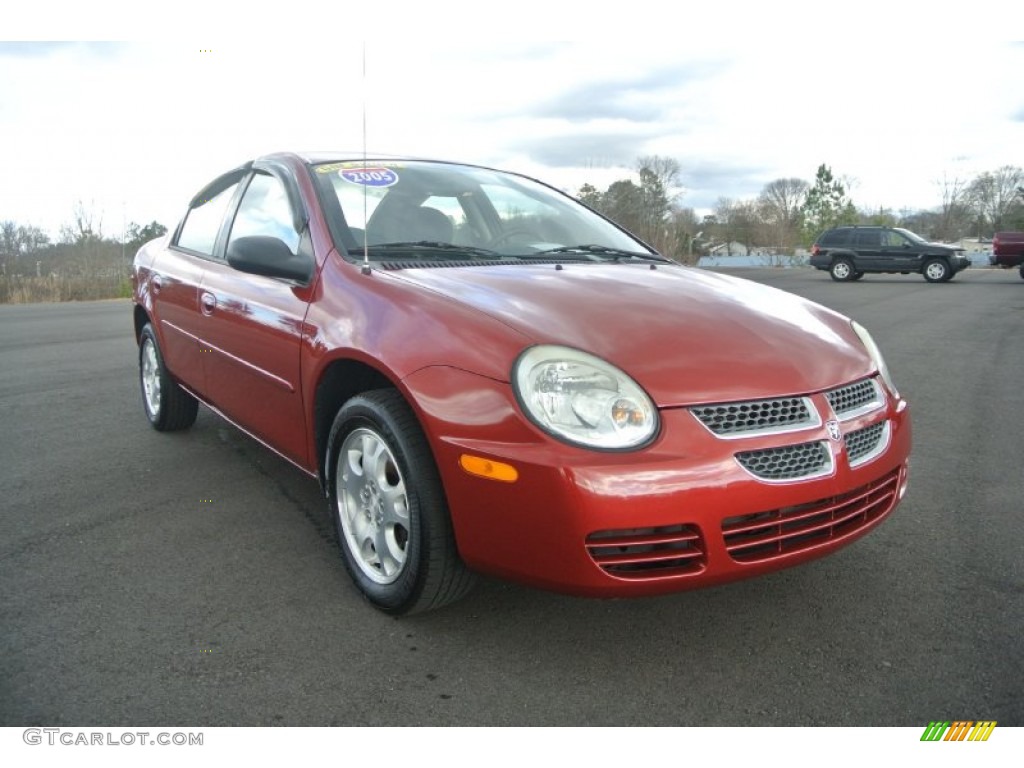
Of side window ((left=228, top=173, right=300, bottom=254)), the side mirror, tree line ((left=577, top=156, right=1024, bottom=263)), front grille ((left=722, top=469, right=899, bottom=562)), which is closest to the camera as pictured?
front grille ((left=722, top=469, right=899, bottom=562))

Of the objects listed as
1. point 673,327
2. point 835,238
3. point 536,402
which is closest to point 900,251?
point 835,238

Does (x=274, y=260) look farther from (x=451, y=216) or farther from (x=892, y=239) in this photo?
(x=892, y=239)

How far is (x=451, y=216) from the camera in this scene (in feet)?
11.0

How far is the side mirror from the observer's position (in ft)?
9.42

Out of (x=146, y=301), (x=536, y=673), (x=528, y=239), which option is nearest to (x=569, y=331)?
(x=536, y=673)

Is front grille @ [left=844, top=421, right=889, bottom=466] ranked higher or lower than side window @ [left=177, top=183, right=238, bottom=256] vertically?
lower

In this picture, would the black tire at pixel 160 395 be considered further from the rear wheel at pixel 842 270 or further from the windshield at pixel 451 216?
the rear wheel at pixel 842 270

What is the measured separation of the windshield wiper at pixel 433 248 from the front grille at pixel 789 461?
137 cm

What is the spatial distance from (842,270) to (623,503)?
24769 millimetres

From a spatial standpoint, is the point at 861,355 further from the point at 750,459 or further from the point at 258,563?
the point at 258,563

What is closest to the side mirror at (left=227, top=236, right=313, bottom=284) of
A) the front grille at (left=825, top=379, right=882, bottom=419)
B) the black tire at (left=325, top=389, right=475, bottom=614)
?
the black tire at (left=325, top=389, right=475, bottom=614)

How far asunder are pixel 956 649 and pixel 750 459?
889 millimetres

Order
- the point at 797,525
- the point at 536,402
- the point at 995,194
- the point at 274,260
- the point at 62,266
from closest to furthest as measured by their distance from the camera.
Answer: the point at 536,402, the point at 797,525, the point at 274,260, the point at 62,266, the point at 995,194

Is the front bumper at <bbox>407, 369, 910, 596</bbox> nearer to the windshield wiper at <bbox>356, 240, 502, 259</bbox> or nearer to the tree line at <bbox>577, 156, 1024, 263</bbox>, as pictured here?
the windshield wiper at <bbox>356, 240, 502, 259</bbox>
